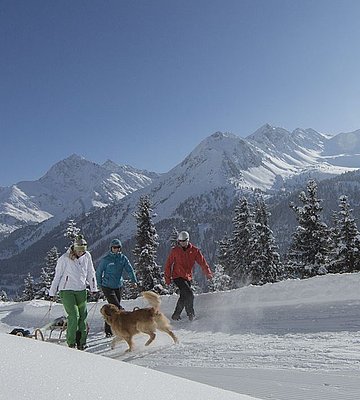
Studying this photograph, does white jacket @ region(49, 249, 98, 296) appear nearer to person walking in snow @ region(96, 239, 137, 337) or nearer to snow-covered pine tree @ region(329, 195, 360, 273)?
person walking in snow @ region(96, 239, 137, 337)

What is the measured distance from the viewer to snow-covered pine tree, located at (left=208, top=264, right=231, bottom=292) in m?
35.6

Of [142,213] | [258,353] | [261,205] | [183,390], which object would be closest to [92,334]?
[258,353]

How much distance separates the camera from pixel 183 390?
3.24 meters

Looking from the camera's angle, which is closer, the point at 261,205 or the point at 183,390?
the point at 183,390

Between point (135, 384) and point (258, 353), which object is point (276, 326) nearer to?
point (258, 353)

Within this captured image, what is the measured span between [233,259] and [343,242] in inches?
447

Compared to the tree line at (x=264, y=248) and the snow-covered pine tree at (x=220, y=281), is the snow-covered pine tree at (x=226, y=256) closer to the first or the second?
the tree line at (x=264, y=248)

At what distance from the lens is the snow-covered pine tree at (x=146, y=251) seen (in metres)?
30.5

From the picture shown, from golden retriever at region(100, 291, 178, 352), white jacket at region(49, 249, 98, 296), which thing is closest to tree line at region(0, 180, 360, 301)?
Answer: golden retriever at region(100, 291, 178, 352)

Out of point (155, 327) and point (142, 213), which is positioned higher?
point (142, 213)

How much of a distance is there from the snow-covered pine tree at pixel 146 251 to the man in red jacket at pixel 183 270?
1994 cm

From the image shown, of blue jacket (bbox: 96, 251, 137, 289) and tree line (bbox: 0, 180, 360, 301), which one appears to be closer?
blue jacket (bbox: 96, 251, 137, 289)

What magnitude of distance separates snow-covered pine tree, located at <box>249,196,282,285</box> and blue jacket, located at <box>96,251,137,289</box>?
2143 centimetres

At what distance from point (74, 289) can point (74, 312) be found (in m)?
0.39
